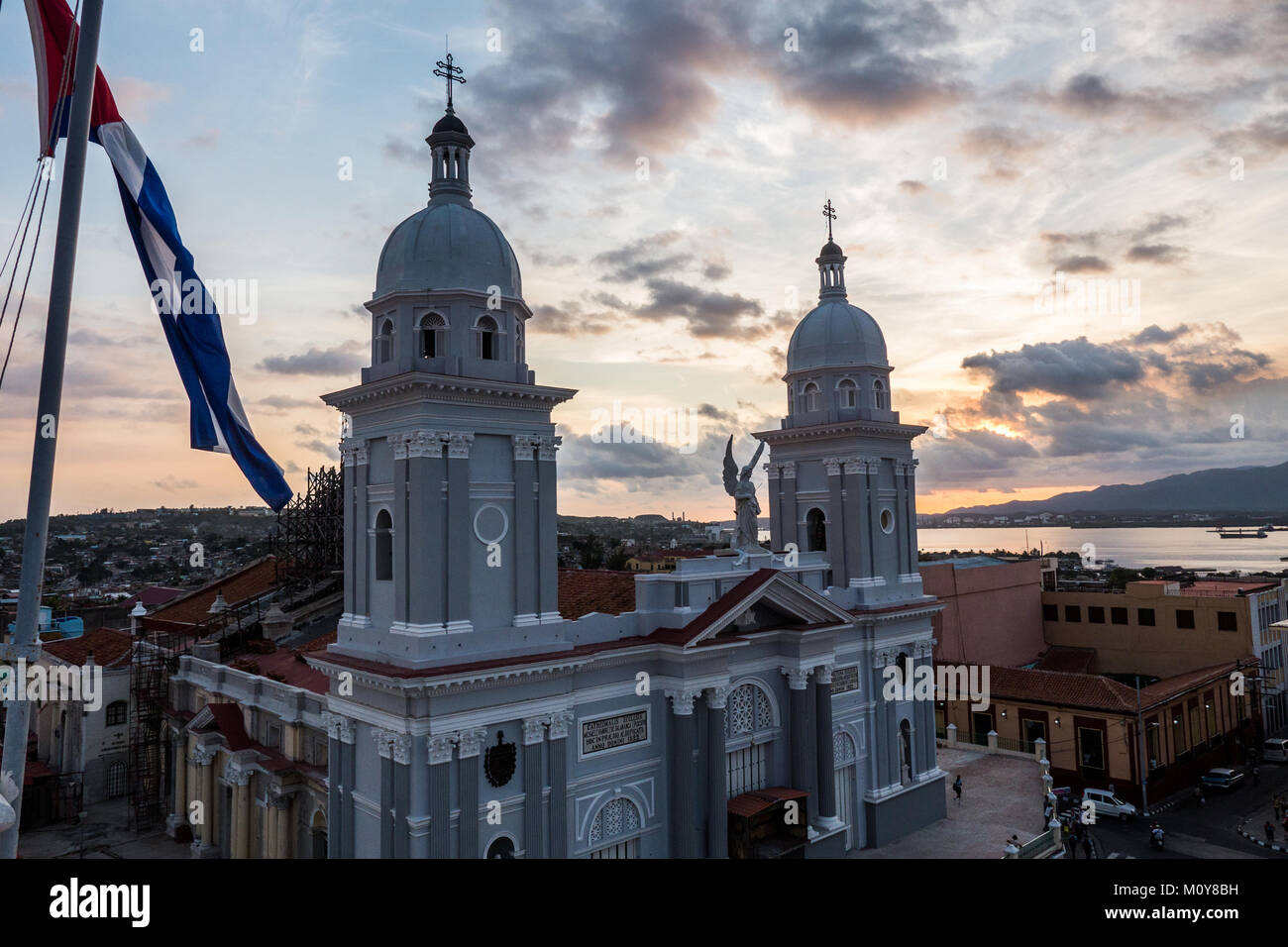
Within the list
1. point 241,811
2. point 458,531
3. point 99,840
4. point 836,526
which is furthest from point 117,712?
point 836,526

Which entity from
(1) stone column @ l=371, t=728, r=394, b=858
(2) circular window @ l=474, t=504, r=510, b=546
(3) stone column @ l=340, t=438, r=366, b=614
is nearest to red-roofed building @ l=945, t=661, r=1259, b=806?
(2) circular window @ l=474, t=504, r=510, b=546

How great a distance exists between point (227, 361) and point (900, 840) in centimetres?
2644

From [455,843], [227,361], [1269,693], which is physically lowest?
[1269,693]

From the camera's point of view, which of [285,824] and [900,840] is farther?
[900,840]

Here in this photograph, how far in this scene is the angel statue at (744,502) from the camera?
26.3 m

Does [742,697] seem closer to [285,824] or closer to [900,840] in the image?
[900,840]

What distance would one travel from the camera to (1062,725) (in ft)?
138

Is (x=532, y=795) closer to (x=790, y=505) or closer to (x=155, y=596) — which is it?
(x=790, y=505)

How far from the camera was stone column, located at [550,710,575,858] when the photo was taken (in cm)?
1953

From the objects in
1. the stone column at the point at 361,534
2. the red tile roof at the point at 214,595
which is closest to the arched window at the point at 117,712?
the red tile roof at the point at 214,595

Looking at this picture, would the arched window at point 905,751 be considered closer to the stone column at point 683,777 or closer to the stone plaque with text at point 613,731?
the stone column at point 683,777
